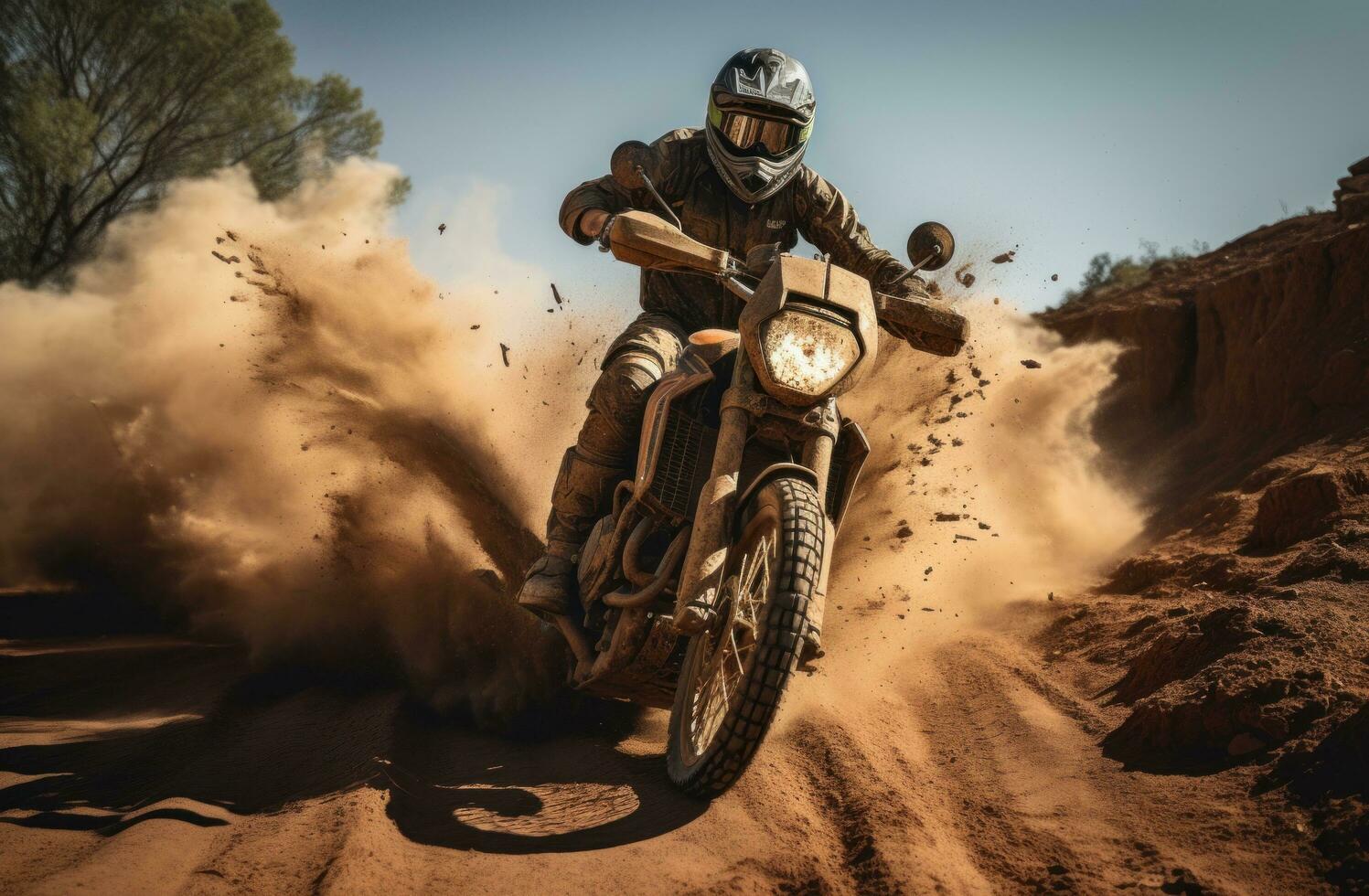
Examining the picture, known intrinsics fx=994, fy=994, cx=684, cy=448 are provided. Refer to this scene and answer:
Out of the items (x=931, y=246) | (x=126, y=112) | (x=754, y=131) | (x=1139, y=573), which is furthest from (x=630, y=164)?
(x=126, y=112)

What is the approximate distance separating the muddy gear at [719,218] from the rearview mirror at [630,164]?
8.0 inches

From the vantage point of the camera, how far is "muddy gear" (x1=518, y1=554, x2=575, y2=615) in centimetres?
480

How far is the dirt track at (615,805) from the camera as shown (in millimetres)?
2895

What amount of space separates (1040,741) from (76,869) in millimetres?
3595

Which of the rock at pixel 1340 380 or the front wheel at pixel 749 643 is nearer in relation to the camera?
the front wheel at pixel 749 643

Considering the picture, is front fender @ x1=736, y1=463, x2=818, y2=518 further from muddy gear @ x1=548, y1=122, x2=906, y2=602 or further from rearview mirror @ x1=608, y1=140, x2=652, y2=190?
rearview mirror @ x1=608, y1=140, x2=652, y2=190

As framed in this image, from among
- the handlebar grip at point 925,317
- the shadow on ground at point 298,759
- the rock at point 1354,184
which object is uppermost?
the rock at point 1354,184

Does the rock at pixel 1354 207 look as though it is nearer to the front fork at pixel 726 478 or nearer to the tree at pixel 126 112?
the front fork at pixel 726 478

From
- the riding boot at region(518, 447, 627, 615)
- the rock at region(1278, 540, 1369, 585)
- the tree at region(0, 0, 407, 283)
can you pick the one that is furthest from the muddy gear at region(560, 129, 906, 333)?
the tree at region(0, 0, 407, 283)

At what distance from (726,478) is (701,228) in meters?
2.00

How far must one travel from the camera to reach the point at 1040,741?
4.31 meters

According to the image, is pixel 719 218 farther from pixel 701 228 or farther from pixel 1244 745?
pixel 1244 745

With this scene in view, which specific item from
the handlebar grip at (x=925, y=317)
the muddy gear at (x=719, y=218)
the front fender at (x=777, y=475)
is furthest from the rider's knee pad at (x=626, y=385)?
the handlebar grip at (x=925, y=317)

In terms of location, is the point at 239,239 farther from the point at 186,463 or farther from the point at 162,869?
the point at 162,869
